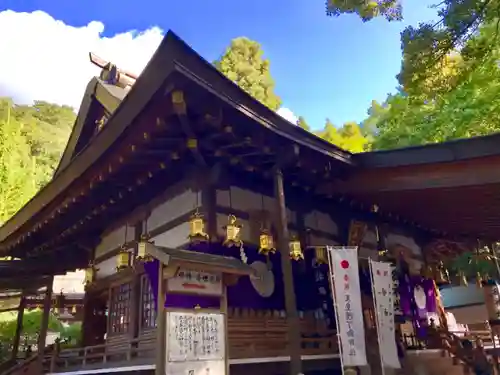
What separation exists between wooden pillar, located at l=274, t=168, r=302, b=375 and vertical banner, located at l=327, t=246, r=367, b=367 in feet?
3.13

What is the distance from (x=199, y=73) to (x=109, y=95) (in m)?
6.12

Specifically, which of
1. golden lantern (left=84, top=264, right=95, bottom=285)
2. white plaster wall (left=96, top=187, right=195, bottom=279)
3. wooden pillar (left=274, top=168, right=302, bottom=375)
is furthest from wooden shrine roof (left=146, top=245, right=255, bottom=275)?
golden lantern (left=84, top=264, right=95, bottom=285)

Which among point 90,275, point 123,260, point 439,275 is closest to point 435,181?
point 123,260

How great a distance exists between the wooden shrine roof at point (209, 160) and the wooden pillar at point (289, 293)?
0.71m

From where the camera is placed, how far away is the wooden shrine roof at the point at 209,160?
5500 millimetres

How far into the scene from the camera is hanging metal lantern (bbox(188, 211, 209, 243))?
21.9 feet

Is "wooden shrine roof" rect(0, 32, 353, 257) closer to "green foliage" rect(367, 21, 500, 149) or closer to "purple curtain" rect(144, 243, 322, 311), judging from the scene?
"purple curtain" rect(144, 243, 322, 311)

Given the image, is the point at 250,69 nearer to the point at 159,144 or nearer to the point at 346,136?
the point at 346,136

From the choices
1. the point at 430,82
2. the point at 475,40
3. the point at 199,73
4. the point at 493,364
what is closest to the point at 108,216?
the point at 199,73

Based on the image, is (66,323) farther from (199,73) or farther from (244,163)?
(199,73)

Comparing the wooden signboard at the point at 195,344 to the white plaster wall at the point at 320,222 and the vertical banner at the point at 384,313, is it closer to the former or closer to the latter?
the vertical banner at the point at 384,313

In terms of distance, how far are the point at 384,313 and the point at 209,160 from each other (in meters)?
4.32

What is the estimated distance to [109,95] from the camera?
10492 millimetres

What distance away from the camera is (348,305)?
6910mm
